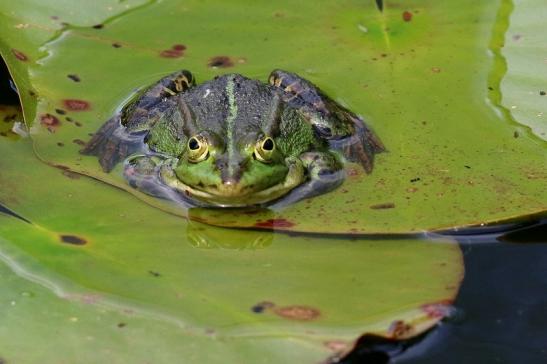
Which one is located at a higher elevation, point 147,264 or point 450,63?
point 450,63

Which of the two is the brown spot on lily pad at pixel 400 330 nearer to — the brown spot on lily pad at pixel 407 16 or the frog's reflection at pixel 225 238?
the frog's reflection at pixel 225 238

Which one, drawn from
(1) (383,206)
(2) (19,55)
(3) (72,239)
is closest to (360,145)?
(1) (383,206)

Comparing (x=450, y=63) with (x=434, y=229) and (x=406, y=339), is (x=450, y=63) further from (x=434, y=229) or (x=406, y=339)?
(x=406, y=339)

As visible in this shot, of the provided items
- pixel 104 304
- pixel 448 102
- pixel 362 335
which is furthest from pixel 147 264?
pixel 448 102

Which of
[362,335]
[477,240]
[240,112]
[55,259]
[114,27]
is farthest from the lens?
[114,27]

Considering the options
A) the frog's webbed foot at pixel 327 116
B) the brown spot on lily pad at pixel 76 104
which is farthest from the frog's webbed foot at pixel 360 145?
the brown spot on lily pad at pixel 76 104

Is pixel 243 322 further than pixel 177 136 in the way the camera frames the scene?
No
